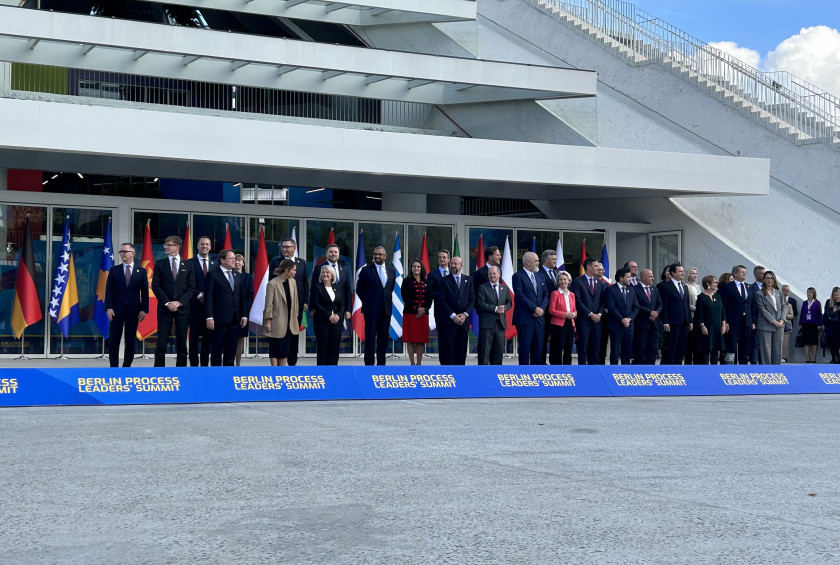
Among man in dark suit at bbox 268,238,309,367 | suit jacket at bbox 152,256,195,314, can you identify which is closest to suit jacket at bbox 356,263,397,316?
man in dark suit at bbox 268,238,309,367

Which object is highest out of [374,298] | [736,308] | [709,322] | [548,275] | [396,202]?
[396,202]

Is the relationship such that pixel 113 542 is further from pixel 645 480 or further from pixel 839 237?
pixel 839 237

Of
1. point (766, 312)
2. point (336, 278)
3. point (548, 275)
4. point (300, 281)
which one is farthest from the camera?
point (766, 312)

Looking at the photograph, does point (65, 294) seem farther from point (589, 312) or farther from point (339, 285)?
point (589, 312)

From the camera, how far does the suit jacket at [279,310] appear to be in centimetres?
1441

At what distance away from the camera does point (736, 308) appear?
59.2 feet

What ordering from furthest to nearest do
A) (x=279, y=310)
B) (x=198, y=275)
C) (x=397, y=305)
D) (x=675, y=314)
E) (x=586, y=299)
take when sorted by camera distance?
(x=397, y=305) < (x=675, y=314) < (x=586, y=299) < (x=198, y=275) < (x=279, y=310)

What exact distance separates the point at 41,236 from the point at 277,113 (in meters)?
8.15

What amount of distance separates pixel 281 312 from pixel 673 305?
266 inches

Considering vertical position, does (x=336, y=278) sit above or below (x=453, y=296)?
above

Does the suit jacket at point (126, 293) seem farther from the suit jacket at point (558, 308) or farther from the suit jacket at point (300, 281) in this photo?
the suit jacket at point (558, 308)

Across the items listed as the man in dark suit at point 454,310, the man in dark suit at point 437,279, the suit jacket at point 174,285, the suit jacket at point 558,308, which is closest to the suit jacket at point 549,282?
the suit jacket at point 558,308

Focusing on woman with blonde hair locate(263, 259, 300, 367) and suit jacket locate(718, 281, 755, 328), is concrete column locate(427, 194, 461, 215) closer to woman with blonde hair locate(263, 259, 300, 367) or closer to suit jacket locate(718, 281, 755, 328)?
suit jacket locate(718, 281, 755, 328)

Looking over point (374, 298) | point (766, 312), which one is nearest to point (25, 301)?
point (374, 298)
